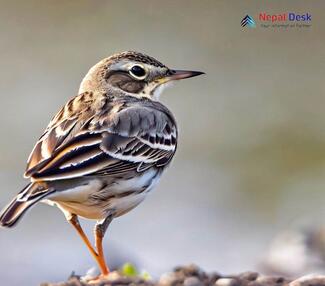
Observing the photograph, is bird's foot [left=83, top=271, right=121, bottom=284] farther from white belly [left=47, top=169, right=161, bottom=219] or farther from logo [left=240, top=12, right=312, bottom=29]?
logo [left=240, top=12, right=312, bottom=29]

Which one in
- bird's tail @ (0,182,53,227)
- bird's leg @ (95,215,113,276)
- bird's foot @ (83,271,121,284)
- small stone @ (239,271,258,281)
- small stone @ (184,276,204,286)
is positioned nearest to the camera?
bird's tail @ (0,182,53,227)

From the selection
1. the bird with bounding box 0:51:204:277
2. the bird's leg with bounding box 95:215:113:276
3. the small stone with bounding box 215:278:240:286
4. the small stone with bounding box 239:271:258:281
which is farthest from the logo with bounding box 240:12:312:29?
the small stone with bounding box 215:278:240:286

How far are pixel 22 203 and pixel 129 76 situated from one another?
2.38 m

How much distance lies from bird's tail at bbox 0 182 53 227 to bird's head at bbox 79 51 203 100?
2012 millimetres

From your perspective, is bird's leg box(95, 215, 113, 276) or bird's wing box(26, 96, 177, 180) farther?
bird's leg box(95, 215, 113, 276)

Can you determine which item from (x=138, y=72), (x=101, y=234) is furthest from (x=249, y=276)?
(x=138, y=72)

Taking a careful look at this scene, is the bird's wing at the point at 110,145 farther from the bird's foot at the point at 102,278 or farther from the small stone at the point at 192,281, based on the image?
the small stone at the point at 192,281

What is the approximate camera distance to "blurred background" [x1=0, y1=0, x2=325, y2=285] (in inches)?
472

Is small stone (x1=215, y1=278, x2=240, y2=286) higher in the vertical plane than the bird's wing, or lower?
lower

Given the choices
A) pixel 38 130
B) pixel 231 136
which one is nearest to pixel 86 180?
pixel 38 130

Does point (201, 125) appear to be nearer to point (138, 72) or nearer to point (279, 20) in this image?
point (279, 20)

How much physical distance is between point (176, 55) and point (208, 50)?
525 millimetres

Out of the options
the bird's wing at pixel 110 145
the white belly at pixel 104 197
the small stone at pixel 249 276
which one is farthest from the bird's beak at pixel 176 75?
the small stone at pixel 249 276

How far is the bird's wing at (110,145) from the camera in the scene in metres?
7.82
